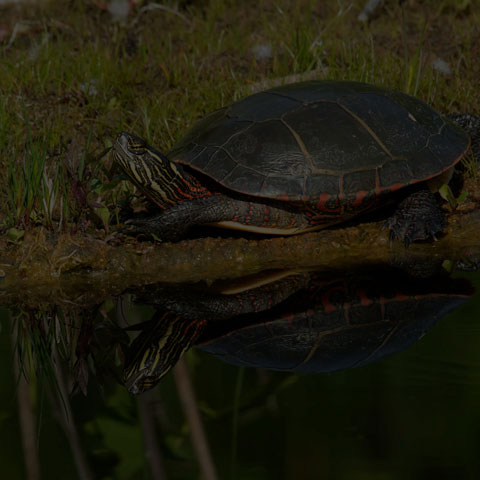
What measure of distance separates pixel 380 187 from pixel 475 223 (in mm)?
748

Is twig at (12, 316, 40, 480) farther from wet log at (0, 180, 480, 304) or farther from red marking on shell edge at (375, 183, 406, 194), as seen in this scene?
red marking on shell edge at (375, 183, 406, 194)

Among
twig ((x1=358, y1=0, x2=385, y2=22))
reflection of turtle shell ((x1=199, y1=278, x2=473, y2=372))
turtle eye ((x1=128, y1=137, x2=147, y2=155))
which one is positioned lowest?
reflection of turtle shell ((x1=199, y1=278, x2=473, y2=372))

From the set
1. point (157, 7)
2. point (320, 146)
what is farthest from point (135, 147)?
point (157, 7)

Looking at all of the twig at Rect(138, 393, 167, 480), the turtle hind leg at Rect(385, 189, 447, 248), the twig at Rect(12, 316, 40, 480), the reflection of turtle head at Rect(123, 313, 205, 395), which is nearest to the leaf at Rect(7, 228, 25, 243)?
the reflection of turtle head at Rect(123, 313, 205, 395)

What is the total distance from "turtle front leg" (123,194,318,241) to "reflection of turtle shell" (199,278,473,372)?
2.70ft

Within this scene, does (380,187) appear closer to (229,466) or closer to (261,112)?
(261,112)

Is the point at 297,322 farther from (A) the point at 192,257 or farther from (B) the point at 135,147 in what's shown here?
(B) the point at 135,147

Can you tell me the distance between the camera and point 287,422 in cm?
200

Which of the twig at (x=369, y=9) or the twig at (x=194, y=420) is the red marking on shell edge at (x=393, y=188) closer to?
the twig at (x=194, y=420)

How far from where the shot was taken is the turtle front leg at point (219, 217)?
407 centimetres

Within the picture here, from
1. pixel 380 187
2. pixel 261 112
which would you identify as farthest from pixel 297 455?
pixel 261 112

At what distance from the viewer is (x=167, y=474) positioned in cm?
179

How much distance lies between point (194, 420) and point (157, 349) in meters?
0.68

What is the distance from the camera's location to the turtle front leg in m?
4.07
